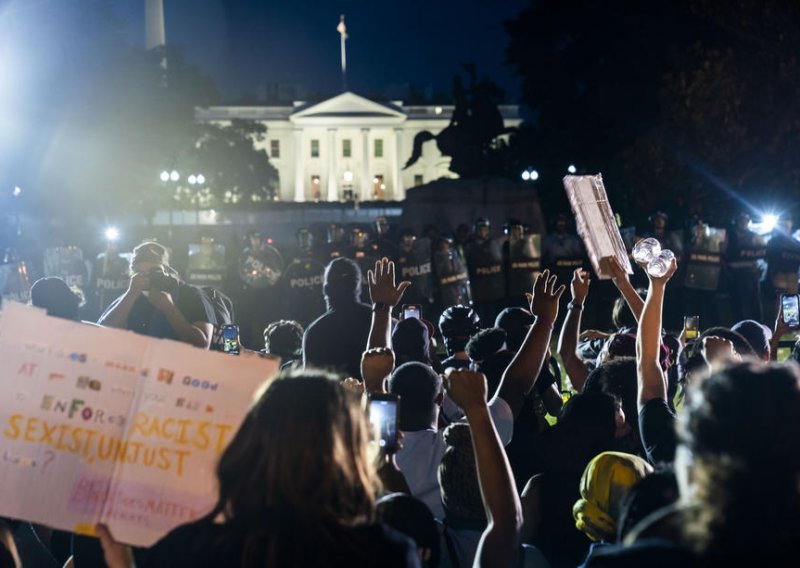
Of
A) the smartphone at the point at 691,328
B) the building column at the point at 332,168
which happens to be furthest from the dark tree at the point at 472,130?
the building column at the point at 332,168

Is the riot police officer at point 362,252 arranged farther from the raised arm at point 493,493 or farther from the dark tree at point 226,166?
the dark tree at point 226,166

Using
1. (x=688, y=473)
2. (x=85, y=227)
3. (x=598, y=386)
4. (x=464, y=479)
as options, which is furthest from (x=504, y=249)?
(x=85, y=227)

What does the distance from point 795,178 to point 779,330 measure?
2067 centimetres

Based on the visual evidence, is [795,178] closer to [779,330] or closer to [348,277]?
[779,330]

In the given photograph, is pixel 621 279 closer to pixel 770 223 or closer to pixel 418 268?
pixel 418 268

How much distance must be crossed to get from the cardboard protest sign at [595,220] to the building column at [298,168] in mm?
94657

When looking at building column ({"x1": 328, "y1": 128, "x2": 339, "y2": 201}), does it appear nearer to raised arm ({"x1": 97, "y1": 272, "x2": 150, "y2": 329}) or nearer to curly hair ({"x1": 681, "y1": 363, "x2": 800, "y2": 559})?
raised arm ({"x1": 97, "y1": 272, "x2": 150, "y2": 329})

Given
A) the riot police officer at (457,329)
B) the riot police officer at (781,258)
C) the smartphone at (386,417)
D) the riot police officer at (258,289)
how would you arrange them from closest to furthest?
the smartphone at (386,417), the riot police officer at (457,329), the riot police officer at (781,258), the riot police officer at (258,289)

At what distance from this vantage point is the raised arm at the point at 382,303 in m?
4.98

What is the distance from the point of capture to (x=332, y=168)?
9844 centimetres

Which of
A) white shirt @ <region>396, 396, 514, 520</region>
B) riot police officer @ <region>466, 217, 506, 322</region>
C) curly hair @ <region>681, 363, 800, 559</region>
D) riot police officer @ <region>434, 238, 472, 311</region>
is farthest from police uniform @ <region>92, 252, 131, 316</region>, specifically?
curly hair @ <region>681, 363, 800, 559</region>

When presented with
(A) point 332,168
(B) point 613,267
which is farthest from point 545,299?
(A) point 332,168

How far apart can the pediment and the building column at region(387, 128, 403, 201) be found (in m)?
1.69

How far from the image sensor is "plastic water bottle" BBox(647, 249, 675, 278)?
3.99m
